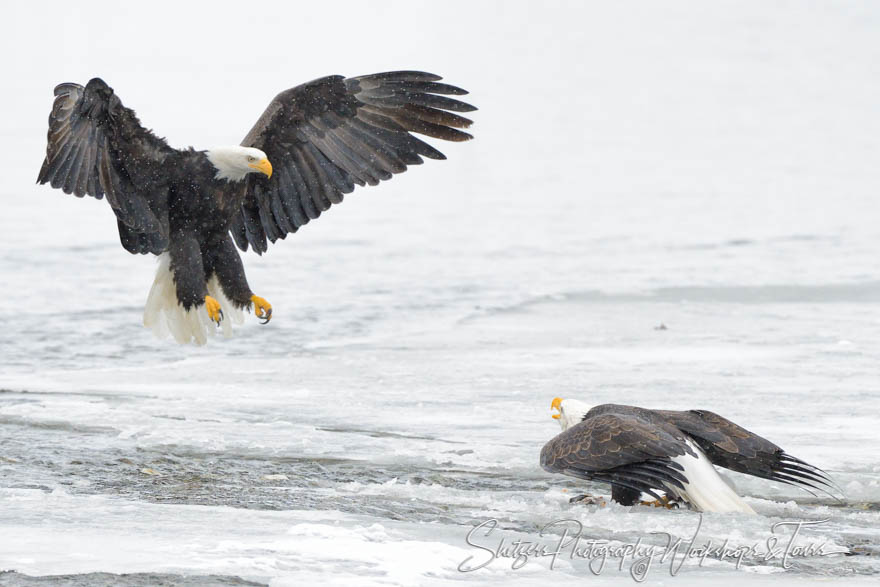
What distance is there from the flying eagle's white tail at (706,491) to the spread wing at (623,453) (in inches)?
1.2

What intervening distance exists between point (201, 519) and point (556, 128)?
17.8 metres

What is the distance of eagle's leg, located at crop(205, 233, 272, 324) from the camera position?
5062mm

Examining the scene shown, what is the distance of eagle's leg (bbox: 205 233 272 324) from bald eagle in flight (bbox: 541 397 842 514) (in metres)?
2.07

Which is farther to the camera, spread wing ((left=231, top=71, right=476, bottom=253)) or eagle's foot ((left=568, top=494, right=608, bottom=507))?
spread wing ((left=231, top=71, right=476, bottom=253))

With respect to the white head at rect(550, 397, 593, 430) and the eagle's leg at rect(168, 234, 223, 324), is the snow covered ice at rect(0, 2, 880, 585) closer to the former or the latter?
the white head at rect(550, 397, 593, 430)

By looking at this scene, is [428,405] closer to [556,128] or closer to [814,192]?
[814,192]

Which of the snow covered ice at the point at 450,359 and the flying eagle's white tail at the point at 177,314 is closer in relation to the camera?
the snow covered ice at the point at 450,359

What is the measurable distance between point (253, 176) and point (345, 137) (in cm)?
41

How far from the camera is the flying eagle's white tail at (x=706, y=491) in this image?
300 centimetres

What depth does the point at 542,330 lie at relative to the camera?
21.5ft

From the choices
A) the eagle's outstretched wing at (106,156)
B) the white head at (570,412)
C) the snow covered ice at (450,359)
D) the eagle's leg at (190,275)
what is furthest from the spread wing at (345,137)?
the white head at (570,412)

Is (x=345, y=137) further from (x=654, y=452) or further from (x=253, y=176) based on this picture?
(x=654, y=452)

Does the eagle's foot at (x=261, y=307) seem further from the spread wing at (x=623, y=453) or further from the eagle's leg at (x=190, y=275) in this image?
the spread wing at (x=623, y=453)

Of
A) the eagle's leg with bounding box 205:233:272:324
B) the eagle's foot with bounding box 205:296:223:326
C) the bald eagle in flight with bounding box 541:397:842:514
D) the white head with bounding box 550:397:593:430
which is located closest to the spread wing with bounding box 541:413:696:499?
the bald eagle in flight with bounding box 541:397:842:514
